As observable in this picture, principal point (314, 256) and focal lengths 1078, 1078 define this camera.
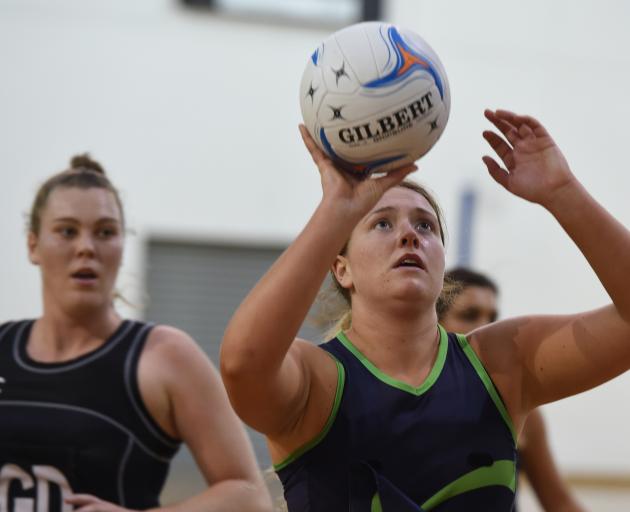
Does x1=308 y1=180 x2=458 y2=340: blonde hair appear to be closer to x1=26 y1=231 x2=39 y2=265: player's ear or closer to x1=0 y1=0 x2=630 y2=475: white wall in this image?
x1=26 y1=231 x2=39 y2=265: player's ear

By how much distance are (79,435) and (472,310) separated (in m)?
1.76

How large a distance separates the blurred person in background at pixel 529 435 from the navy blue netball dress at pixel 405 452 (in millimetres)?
1415

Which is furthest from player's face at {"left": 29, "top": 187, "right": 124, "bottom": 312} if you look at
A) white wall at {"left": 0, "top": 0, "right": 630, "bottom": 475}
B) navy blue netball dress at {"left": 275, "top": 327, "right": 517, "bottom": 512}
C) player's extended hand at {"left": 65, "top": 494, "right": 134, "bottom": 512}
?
white wall at {"left": 0, "top": 0, "right": 630, "bottom": 475}

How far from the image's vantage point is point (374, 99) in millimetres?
2396

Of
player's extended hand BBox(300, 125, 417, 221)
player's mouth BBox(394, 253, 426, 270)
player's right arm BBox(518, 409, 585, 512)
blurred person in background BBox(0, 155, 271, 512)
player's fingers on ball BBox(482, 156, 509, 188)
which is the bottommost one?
player's right arm BBox(518, 409, 585, 512)

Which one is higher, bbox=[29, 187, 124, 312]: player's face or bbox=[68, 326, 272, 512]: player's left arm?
bbox=[29, 187, 124, 312]: player's face

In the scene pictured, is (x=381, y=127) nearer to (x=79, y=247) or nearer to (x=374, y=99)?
(x=374, y=99)

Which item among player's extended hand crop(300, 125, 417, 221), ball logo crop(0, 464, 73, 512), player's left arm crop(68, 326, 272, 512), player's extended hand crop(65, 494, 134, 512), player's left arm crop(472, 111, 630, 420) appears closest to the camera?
player's extended hand crop(300, 125, 417, 221)

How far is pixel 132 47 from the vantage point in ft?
29.3

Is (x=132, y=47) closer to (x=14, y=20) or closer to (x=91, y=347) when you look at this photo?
(x=14, y=20)

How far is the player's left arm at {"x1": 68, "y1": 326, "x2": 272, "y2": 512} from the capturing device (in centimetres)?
324

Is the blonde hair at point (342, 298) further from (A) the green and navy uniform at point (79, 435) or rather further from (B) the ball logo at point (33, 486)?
(B) the ball logo at point (33, 486)

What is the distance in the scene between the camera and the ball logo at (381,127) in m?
2.40

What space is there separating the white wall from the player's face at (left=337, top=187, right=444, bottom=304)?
5.89m
